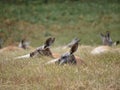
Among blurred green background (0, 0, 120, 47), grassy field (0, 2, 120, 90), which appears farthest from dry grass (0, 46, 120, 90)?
blurred green background (0, 0, 120, 47)

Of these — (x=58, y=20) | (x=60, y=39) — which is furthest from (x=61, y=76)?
(x=58, y=20)

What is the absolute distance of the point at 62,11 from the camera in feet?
119

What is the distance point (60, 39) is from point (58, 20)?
22.3 ft

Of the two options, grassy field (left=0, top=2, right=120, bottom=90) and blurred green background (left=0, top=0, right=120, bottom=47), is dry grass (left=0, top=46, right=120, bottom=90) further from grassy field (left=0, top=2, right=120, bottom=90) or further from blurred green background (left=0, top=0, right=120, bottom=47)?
blurred green background (left=0, top=0, right=120, bottom=47)

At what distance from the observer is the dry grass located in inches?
237

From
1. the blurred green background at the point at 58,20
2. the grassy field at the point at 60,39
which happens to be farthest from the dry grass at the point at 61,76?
the blurred green background at the point at 58,20

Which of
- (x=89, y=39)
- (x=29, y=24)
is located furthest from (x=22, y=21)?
(x=89, y=39)

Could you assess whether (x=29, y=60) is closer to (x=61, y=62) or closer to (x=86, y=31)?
(x=61, y=62)

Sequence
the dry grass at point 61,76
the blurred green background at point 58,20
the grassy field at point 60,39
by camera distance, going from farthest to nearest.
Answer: the blurred green background at point 58,20, the grassy field at point 60,39, the dry grass at point 61,76

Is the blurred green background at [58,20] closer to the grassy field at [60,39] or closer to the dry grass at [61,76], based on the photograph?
the grassy field at [60,39]

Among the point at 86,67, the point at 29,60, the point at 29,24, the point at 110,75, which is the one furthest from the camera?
the point at 29,24

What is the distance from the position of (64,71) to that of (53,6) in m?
30.7

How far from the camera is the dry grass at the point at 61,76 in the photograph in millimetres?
6027

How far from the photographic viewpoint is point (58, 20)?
3375cm
